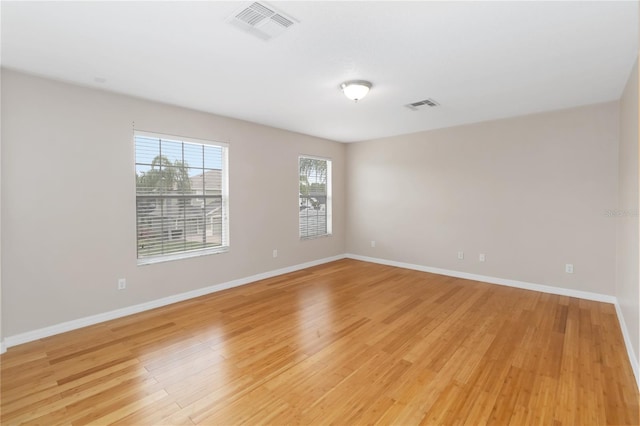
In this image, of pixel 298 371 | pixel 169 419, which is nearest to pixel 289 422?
pixel 298 371

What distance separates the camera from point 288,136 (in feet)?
17.4

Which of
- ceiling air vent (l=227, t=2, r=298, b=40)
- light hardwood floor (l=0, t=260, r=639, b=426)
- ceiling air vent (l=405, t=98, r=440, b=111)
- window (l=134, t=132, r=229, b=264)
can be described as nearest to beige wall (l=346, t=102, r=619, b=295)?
light hardwood floor (l=0, t=260, r=639, b=426)

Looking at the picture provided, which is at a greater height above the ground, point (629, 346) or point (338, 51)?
point (338, 51)

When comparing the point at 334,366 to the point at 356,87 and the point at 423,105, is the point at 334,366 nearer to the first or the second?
the point at 356,87

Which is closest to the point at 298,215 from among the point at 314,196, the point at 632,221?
the point at 314,196

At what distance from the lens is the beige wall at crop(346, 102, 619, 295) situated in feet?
12.7

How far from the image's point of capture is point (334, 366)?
7.84 ft

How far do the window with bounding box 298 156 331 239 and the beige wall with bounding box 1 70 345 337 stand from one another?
177 cm

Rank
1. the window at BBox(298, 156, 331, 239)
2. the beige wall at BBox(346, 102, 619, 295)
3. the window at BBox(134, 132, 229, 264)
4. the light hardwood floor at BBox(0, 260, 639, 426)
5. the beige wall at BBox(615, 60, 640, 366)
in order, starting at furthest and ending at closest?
1. the window at BBox(298, 156, 331, 239)
2. the beige wall at BBox(346, 102, 619, 295)
3. the window at BBox(134, 132, 229, 264)
4. the beige wall at BBox(615, 60, 640, 366)
5. the light hardwood floor at BBox(0, 260, 639, 426)

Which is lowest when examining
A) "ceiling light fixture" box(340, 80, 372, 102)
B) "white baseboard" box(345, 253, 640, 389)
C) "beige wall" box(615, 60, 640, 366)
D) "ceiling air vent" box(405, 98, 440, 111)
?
"white baseboard" box(345, 253, 640, 389)

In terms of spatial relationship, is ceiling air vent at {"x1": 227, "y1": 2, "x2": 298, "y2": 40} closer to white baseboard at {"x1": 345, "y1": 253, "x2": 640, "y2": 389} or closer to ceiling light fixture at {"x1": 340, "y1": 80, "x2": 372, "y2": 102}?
ceiling light fixture at {"x1": 340, "y1": 80, "x2": 372, "y2": 102}

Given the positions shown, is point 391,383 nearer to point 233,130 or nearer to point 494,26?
point 494,26

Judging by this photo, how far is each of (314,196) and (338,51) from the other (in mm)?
3752

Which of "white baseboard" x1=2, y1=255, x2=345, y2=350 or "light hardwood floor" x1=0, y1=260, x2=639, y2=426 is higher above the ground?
"white baseboard" x1=2, y1=255, x2=345, y2=350
